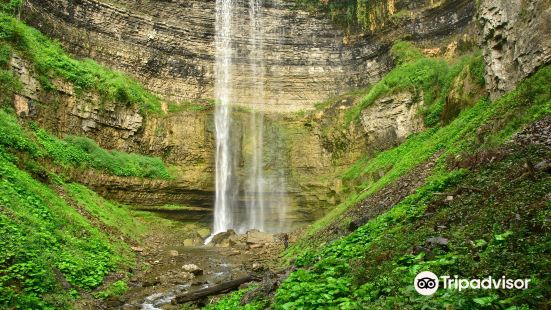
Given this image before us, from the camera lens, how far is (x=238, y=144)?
2870cm

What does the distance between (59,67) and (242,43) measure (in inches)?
672

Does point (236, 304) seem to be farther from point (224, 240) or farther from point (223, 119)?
point (223, 119)

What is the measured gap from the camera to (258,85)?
→ 34125 mm

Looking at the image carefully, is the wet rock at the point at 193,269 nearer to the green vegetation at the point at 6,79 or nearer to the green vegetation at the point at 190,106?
the green vegetation at the point at 6,79

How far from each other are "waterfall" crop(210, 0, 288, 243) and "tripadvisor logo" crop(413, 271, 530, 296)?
2141 centimetres

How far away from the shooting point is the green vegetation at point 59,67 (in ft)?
62.7

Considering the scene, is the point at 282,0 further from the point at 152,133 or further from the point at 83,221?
the point at 83,221

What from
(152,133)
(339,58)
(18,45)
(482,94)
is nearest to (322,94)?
(339,58)

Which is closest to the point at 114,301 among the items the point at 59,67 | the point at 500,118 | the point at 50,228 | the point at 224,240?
the point at 50,228

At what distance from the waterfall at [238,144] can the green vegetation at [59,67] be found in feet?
21.8

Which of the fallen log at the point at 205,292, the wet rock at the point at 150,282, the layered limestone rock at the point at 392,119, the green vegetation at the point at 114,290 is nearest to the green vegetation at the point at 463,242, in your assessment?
the fallen log at the point at 205,292

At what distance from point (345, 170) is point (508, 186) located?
67.3 feet

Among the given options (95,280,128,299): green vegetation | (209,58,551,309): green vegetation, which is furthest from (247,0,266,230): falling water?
(209,58,551,309): green vegetation

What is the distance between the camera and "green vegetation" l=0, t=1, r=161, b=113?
19.1 metres
